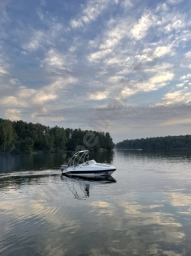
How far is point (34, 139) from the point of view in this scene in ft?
526

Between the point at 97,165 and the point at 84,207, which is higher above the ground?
the point at 97,165

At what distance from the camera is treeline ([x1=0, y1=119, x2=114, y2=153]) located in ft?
408

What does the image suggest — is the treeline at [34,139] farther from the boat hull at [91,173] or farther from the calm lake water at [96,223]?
the calm lake water at [96,223]

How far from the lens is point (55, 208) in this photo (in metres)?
18.4

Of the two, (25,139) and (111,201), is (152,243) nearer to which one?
(111,201)

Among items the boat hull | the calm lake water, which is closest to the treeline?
the boat hull

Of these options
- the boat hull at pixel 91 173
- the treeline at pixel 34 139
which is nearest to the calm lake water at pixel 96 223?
the boat hull at pixel 91 173

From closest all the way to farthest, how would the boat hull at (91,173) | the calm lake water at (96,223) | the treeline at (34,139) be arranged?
1. the calm lake water at (96,223)
2. the boat hull at (91,173)
3. the treeline at (34,139)

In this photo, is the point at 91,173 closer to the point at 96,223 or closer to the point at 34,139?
the point at 96,223

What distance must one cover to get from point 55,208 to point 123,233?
22.8 ft

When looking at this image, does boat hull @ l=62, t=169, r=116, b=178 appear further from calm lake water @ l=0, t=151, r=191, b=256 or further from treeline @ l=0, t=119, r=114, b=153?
treeline @ l=0, t=119, r=114, b=153

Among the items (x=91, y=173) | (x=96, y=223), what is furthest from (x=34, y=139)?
(x=96, y=223)

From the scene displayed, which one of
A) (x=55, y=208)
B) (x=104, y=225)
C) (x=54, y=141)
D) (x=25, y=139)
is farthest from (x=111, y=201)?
(x=54, y=141)

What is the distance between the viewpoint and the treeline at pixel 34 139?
12431cm
